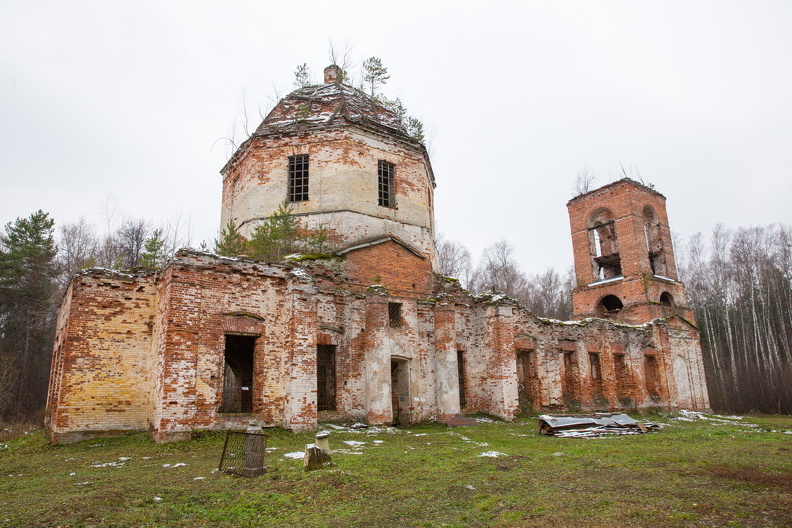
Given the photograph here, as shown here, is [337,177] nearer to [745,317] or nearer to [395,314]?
[395,314]

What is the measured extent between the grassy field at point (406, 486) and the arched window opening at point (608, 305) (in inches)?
660

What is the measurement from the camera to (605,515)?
5.06 metres

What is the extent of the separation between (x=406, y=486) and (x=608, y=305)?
80.5 feet

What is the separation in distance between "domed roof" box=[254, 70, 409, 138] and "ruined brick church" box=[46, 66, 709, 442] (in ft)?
0.29

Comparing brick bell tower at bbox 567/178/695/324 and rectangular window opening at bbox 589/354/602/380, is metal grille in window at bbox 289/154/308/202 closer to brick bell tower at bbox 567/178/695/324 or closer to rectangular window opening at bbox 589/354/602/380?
rectangular window opening at bbox 589/354/602/380

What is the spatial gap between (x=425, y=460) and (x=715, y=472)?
4.31 metres

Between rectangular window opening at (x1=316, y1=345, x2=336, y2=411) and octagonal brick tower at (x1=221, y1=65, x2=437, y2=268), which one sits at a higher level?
octagonal brick tower at (x1=221, y1=65, x2=437, y2=268)

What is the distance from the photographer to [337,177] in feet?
56.2

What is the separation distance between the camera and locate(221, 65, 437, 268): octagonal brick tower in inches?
667

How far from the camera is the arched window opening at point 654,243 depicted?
27.8 meters

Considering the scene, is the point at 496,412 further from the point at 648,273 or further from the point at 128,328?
the point at 648,273

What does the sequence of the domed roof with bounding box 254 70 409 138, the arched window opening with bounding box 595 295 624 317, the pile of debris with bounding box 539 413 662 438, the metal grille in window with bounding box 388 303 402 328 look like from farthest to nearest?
the arched window opening with bounding box 595 295 624 317 < the domed roof with bounding box 254 70 409 138 < the metal grille in window with bounding box 388 303 402 328 < the pile of debris with bounding box 539 413 662 438

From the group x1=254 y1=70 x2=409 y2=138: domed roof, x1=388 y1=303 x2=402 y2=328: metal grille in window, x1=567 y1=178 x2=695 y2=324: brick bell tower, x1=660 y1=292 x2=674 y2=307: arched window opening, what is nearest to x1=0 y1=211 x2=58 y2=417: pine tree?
x1=254 y1=70 x2=409 y2=138: domed roof

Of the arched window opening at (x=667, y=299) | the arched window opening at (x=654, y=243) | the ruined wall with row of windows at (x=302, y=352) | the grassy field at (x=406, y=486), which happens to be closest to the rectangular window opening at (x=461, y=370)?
the ruined wall with row of windows at (x=302, y=352)
